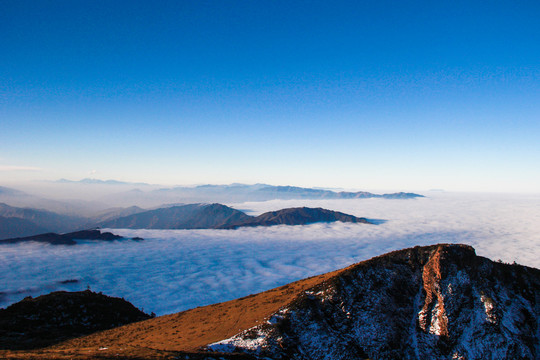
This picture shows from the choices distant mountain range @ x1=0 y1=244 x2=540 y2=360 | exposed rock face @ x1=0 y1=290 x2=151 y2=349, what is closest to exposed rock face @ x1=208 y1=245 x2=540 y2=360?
distant mountain range @ x1=0 y1=244 x2=540 y2=360

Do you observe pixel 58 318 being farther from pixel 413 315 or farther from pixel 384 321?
pixel 413 315

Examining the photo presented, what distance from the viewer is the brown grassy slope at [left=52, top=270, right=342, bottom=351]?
27.3m

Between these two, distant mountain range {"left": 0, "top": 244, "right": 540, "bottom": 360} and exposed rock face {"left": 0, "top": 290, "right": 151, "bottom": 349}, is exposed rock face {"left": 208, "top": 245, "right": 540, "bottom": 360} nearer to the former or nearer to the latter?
distant mountain range {"left": 0, "top": 244, "right": 540, "bottom": 360}

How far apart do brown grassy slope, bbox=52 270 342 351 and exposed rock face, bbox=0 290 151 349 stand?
6.46 meters

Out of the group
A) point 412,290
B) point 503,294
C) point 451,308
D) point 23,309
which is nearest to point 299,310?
point 412,290

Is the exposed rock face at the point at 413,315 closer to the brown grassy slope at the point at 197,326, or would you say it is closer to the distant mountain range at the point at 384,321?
the distant mountain range at the point at 384,321

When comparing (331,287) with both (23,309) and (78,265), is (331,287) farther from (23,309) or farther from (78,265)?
(78,265)

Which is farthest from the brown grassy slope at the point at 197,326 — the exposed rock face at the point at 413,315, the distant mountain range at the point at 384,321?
the exposed rock face at the point at 413,315

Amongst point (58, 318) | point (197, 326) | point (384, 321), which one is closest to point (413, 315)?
point (384, 321)

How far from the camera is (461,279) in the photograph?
94.6 feet

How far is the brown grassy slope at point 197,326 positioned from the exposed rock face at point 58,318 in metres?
6.46

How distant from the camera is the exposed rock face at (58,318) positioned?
34750 mm

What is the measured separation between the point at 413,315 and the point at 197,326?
26.1 m

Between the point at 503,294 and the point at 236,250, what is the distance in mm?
182196
